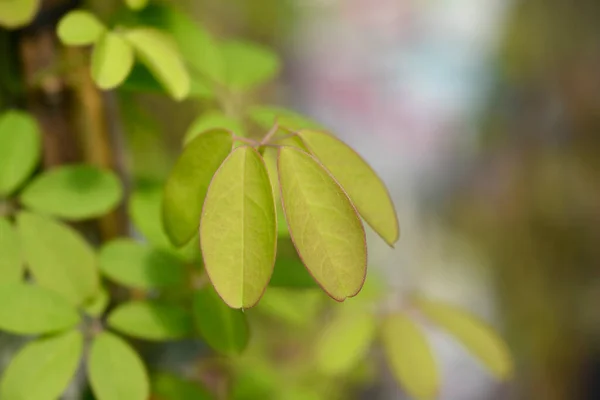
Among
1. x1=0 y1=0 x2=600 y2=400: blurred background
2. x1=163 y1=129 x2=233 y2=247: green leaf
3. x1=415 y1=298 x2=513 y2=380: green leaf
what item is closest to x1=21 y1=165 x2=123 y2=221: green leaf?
x1=163 y1=129 x2=233 y2=247: green leaf

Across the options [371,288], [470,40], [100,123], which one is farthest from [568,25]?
[100,123]

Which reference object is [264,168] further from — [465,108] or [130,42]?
[465,108]

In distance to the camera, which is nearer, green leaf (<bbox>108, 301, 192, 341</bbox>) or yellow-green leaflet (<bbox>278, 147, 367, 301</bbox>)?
yellow-green leaflet (<bbox>278, 147, 367, 301</bbox>)

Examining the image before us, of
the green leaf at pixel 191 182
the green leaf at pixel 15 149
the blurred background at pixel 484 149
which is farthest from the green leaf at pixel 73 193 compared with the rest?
the blurred background at pixel 484 149

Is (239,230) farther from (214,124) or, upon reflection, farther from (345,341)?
(345,341)

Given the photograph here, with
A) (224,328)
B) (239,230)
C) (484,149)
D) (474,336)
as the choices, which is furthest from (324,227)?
(484,149)

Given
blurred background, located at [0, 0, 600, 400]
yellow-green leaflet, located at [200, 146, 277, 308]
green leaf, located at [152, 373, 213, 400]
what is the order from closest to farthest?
yellow-green leaflet, located at [200, 146, 277, 308], green leaf, located at [152, 373, 213, 400], blurred background, located at [0, 0, 600, 400]

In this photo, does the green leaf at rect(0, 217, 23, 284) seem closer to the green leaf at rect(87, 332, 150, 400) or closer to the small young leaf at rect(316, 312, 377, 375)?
the green leaf at rect(87, 332, 150, 400)
